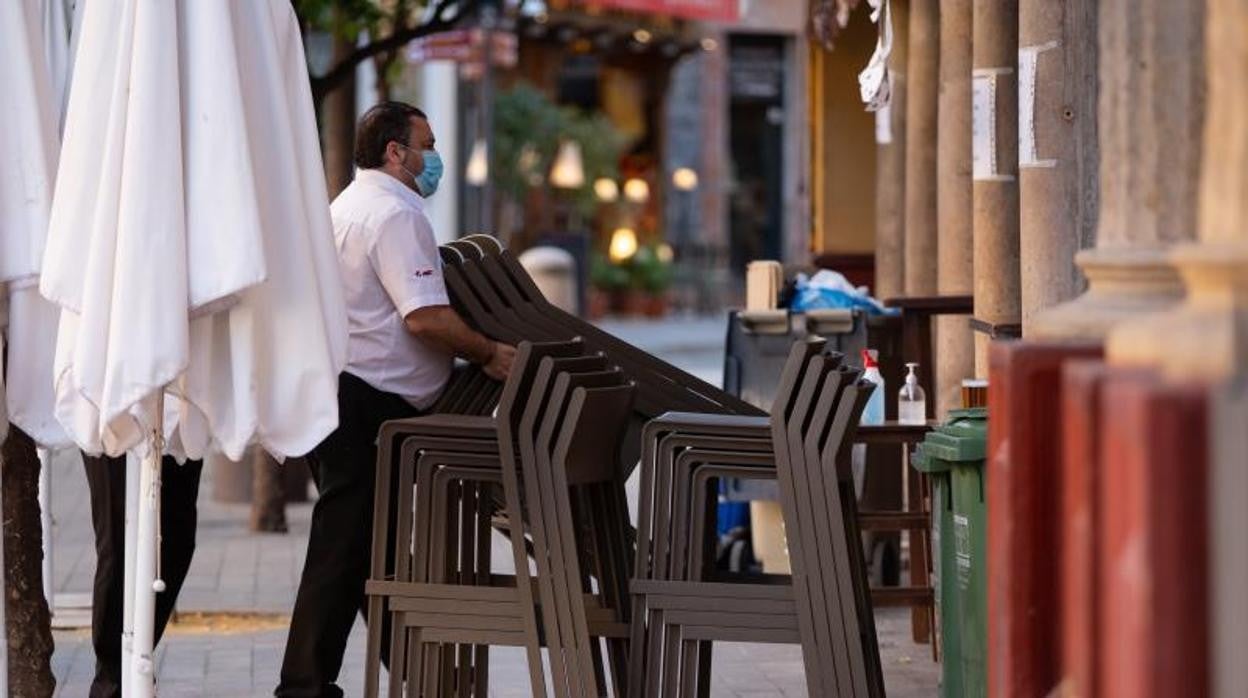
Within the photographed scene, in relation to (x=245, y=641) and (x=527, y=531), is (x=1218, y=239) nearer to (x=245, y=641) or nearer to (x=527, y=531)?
(x=527, y=531)

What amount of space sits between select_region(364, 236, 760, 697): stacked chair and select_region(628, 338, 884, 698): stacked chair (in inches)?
7.4

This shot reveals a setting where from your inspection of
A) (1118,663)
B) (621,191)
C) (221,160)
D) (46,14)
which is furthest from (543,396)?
(621,191)

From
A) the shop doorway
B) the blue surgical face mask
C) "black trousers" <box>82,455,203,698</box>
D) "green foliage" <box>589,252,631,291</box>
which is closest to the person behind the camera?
"black trousers" <box>82,455,203,698</box>

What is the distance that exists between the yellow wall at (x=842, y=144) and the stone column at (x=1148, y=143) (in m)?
9.17

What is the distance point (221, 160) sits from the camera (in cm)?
627

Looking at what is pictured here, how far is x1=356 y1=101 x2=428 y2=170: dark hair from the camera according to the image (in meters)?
7.89

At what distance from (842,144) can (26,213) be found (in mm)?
7760

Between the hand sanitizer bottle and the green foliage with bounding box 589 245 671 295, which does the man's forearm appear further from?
the green foliage with bounding box 589 245 671 295

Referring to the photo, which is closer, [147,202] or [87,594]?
[147,202]

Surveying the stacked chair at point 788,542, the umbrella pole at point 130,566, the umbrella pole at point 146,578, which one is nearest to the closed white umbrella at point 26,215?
the umbrella pole at point 130,566

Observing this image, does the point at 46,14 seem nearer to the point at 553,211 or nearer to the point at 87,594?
the point at 87,594

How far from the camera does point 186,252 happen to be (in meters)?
6.22

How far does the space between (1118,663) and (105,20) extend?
3.65 metres

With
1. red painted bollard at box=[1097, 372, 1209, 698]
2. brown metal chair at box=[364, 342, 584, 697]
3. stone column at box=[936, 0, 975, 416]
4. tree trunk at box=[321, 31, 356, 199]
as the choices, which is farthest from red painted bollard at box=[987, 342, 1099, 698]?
tree trunk at box=[321, 31, 356, 199]
